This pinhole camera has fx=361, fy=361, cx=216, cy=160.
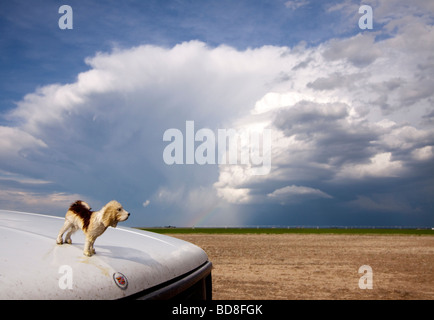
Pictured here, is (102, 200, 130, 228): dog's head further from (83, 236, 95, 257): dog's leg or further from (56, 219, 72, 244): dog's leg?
(56, 219, 72, 244): dog's leg

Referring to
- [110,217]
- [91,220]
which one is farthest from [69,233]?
[110,217]

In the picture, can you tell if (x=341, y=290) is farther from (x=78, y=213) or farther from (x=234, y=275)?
(x=78, y=213)

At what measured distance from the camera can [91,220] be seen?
6.01 ft

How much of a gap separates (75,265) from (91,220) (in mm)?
273

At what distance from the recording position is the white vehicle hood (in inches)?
55.0

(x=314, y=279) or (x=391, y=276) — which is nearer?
(x=314, y=279)

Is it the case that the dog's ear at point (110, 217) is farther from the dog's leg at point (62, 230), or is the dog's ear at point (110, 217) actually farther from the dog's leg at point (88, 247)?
the dog's leg at point (62, 230)

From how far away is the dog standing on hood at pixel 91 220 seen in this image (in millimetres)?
1766

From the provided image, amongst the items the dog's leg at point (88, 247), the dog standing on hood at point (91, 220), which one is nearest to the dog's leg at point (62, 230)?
the dog standing on hood at point (91, 220)

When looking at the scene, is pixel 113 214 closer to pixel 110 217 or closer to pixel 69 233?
pixel 110 217
